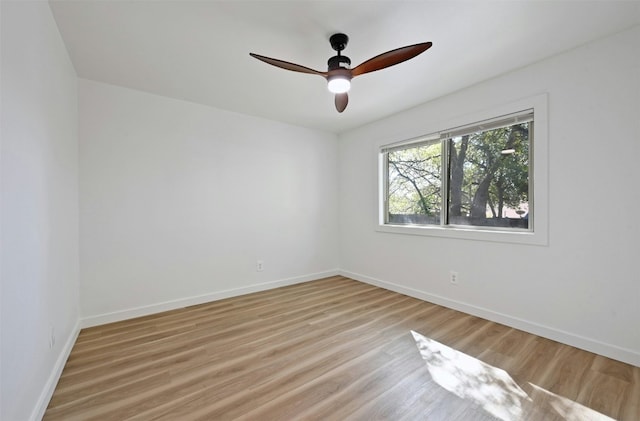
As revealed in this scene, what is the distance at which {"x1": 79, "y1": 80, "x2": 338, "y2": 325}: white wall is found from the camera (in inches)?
106

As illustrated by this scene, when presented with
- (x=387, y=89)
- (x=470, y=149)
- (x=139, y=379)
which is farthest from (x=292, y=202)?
(x=139, y=379)

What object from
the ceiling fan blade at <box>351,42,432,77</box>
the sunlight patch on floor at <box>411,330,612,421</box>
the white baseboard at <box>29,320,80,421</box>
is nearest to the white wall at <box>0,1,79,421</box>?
the white baseboard at <box>29,320,80,421</box>

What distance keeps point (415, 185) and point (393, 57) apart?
2.11 meters

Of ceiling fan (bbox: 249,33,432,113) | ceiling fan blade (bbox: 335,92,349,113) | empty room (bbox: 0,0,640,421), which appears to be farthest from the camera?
ceiling fan blade (bbox: 335,92,349,113)

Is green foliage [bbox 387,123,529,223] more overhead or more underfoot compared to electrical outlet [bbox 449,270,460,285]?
more overhead

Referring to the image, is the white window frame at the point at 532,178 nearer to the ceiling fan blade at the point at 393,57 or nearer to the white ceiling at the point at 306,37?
the white ceiling at the point at 306,37

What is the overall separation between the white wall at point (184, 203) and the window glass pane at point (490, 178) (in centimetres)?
208

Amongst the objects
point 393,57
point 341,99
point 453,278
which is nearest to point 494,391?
point 453,278

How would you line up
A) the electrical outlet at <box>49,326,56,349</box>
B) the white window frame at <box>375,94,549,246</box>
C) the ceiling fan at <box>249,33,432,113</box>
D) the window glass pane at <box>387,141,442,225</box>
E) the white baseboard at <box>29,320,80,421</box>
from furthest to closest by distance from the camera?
the window glass pane at <box>387,141,442,225</box> < the white window frame at <box>375,94,549,246</box> < the ceiling fan at <box>249,33,432,113</box> < the electrical outlet at <box>49,326,56,349</box> < the white baseboard at <box>29,320,80,421</box>

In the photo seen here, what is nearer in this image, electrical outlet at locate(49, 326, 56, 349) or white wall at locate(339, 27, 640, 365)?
electrical outlet at locate(49, 326, 56, 349)

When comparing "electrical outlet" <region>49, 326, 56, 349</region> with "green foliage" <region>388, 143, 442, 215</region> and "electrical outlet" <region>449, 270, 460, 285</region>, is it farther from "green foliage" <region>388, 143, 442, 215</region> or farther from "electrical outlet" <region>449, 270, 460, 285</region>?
"green foliage" <region>388, 143, 442, 215</region>

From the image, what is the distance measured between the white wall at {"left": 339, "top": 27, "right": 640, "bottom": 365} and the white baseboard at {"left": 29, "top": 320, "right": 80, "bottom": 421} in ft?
11.2

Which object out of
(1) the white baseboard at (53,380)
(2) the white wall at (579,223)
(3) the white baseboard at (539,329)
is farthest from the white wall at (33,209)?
(3) the white baseboard at (539,329)

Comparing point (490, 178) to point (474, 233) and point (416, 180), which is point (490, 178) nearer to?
point (474, 233)
